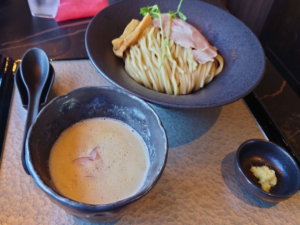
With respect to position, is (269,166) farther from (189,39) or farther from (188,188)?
(189,39)

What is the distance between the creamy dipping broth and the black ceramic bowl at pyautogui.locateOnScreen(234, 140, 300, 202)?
1.16 feet

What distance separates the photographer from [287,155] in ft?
2.66

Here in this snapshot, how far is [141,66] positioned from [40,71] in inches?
17.0

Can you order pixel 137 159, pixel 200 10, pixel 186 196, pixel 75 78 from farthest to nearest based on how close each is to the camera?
pixel 200 10 → pixel 75 78 → pixel 186 196 → pixel 137 159

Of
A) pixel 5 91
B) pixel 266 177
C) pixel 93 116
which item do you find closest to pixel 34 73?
pixel 5 91

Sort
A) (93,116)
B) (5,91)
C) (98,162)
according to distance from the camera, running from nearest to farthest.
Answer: (98,162) → (93,116) → (5,91)

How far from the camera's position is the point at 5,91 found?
0.96m

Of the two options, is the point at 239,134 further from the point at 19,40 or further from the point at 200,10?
the point at 19,40

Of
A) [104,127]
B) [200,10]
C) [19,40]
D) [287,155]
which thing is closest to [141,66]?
[104,127]

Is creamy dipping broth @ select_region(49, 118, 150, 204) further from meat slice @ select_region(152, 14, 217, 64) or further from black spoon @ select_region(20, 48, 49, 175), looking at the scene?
meat slice @ select_region(152, 14, 217, 64)

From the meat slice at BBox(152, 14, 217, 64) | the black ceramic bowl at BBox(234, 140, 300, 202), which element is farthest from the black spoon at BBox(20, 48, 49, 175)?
the black ceramic bowl at BBox(234, 140, 300, 202)

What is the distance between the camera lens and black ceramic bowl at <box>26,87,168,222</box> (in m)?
0.52

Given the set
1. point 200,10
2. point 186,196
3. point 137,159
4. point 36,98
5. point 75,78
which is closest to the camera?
point 137,159

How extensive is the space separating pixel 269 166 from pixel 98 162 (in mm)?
612
